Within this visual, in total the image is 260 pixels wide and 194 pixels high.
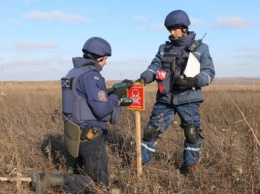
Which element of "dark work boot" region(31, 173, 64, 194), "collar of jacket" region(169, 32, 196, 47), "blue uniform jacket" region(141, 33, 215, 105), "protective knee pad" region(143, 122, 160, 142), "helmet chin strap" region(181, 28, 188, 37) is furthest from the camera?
"protective knee pad" region(143, 122, 160, 142)

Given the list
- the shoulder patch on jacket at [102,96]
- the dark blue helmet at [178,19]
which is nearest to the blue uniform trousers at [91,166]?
the shoulder patch on jacket at [102,96]

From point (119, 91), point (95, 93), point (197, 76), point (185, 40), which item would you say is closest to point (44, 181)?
point (95, 93)

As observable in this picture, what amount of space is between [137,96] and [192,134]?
884 mm

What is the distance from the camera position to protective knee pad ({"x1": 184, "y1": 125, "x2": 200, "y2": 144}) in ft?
15.6

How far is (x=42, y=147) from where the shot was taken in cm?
618

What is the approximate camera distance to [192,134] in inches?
186

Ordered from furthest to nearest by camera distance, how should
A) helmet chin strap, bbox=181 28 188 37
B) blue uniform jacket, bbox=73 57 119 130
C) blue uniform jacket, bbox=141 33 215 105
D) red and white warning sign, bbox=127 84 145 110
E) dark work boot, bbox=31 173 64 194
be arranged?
helmet chin strap, bbox=181 28 188 37
blue uniform jacket, bbox=141 33 215 105
red and white warning sign, bbox=127 84 145 110
dark work boot, bbox=31 173 64 194
blue uniform jacket, bbox=73 57 119 130

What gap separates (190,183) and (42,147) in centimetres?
279

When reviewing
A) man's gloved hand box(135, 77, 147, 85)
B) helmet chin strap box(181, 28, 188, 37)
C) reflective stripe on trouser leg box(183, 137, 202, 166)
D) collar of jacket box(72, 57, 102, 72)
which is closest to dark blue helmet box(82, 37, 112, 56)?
collar of jacket box(72, 57, 102, 72)

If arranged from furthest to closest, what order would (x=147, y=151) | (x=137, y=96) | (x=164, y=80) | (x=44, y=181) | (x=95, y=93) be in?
1. (x=147, y=151)
2. (x=164, y=80)
3. (x=137, y=96)
4. (x=44, y=181)
5. (x=95, y=93)

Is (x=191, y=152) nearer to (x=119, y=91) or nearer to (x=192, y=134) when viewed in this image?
(x=192, y=134)

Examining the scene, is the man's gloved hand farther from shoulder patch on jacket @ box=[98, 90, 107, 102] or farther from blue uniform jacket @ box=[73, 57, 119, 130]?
shoulder patch on jacket @ box=[98, 90, 107, 102]

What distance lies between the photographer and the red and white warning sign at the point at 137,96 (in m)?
4.38

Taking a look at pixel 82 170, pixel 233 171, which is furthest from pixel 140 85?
pixel 233 171
